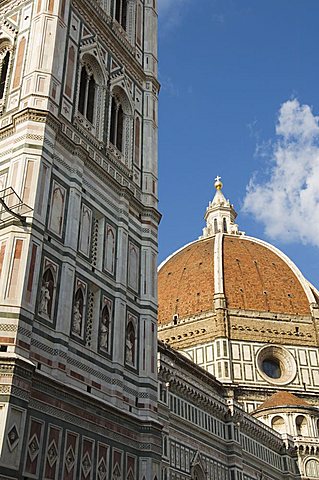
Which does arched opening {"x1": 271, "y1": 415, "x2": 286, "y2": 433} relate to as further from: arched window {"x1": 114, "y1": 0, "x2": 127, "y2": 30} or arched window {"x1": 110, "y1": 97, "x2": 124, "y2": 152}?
arched window {"x1": 114, "y1": 0, "x2": 127, "y2": 30}

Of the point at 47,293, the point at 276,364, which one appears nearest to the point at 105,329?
the point at 47,293

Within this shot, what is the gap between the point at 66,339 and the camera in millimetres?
13227

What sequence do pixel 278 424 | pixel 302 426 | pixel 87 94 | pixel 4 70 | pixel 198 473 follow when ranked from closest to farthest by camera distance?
pixel 4 70
pixel 87 94
pixel 198 473
pixel 302 426
pixel 278 424

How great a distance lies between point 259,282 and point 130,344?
160 ft

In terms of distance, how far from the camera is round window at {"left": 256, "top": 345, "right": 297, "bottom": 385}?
180ft

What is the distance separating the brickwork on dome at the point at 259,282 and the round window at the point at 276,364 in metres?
4.90

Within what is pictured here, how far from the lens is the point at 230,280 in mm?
62594

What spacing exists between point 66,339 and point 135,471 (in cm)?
365

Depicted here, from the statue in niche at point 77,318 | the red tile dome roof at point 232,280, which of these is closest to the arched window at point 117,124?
the statue in niche at point 77,318

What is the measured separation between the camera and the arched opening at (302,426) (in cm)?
4712

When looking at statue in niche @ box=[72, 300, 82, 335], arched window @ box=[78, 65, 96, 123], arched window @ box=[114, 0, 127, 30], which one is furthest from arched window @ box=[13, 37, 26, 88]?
statue in niche @ box=[72, 300, 82, 335]

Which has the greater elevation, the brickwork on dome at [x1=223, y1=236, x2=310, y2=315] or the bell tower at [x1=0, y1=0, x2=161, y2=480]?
the brickwork on dome at [x1=223, y1=236, x2=310, y2=315]

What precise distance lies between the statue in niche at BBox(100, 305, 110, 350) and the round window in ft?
136

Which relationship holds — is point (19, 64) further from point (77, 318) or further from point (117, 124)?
point (77, 318)
